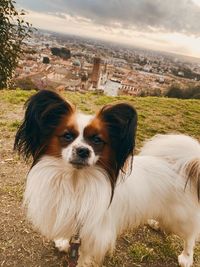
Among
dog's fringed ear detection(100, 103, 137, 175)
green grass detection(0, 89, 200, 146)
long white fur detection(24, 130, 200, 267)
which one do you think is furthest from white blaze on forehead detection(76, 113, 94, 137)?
green grass detection(0, 89, 200, 146)

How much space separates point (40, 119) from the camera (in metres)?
2.10

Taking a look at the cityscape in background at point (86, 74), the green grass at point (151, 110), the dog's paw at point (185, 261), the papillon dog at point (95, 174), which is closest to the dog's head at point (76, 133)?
the papillon dog at point (95, 174)

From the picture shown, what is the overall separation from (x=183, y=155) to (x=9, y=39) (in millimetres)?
6460

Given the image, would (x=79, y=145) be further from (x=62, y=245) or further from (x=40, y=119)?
(x=62, y=245)

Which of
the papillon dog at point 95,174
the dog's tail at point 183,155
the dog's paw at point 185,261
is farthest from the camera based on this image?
the dog's paw at point 185,261

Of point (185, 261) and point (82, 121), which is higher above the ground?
point (82, 121)

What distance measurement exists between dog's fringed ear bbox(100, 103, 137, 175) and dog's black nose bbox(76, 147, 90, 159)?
0.22m

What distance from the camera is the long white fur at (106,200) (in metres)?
2.23

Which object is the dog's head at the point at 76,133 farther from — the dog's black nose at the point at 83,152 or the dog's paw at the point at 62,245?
the dog's paw at the point at 62,245

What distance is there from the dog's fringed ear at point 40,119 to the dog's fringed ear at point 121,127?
251mm

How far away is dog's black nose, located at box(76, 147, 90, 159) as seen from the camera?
78.4 inches

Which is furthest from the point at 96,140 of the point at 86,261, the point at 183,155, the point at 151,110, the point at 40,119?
the point at 151,110

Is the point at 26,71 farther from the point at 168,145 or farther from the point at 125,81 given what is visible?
the point at 168,145

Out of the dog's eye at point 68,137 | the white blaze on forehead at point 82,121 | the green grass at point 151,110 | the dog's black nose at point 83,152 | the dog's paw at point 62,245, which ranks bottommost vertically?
the green grass at point 151,110
